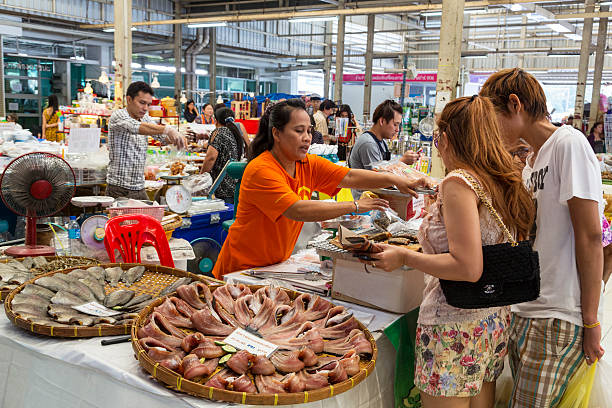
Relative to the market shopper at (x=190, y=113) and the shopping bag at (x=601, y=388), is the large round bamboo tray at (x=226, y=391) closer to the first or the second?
the shopping bag at (x=601, y=388)

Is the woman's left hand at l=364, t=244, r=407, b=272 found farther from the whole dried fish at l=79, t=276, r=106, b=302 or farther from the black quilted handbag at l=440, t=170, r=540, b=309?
the whole dried fish at l=79, t=276, r=106, b=302

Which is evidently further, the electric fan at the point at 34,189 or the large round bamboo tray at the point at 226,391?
the electric fan at the point at 34,189

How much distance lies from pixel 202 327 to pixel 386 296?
777 millimetres

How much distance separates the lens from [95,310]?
1.95 meters

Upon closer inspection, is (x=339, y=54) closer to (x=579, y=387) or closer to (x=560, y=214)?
(x=560, y=214)

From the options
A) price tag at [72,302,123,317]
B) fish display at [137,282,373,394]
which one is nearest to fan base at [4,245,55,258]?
price tag at [72,302,123,317]

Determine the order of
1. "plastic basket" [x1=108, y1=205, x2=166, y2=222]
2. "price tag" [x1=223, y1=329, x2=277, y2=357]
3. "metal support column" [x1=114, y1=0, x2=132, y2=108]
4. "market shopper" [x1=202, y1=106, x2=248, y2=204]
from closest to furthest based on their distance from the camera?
"price tag" [x1=223, y1=329, x2=277, y2=357], "plastic basket" [x1=108, y1=205, x2=166, y2=222], "market shopper" [x1=202, y1=106, x2=248, y2=204], "metal support column" [x1=114, y1=0, x2=132, y2=108]

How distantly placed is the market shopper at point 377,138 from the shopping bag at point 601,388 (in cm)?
268

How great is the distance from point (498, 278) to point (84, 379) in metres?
1.35

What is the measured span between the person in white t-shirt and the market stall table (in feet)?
1.79

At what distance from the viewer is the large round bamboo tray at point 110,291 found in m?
1.79

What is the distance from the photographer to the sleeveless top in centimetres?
180

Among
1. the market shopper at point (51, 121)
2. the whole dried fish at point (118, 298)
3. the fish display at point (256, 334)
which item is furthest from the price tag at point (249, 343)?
the market shopper at point (51, 121)

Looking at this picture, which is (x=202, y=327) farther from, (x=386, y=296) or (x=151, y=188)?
(x=151, y=188)
